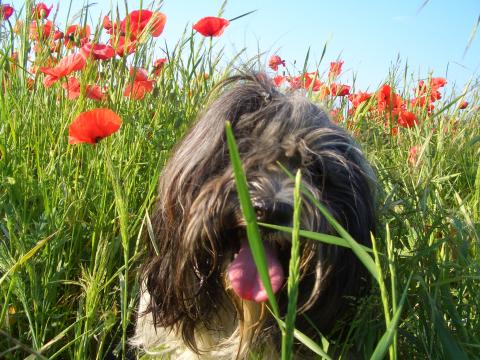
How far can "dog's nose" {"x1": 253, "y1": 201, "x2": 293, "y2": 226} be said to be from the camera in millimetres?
1805

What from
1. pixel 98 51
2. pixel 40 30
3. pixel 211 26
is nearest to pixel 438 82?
pixel 211 26

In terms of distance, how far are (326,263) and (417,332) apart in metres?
0.40

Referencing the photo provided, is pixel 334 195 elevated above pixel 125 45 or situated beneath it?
situated beneath

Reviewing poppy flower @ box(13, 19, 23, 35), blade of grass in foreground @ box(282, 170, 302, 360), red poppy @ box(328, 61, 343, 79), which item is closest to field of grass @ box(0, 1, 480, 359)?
poppy flower @ box(13, 19, 23, 35)

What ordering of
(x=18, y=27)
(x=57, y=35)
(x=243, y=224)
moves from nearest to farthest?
(x=243, y=224) → (x=18, y=27) → (x=57, y=35)

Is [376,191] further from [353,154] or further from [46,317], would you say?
[46,317]

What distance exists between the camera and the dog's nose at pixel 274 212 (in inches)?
71.1

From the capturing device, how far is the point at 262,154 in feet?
6.84

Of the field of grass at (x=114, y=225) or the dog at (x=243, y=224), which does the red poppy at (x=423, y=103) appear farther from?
the dog at (x=243, y=224)

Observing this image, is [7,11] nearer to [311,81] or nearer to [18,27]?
[18,27]

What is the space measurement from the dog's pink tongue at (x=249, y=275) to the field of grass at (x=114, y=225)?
27 centimetres

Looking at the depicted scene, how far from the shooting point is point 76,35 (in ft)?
10.2

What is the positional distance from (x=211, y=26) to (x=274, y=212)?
53.5 inches

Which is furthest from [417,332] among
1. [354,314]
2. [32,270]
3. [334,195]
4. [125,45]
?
[125,45]
